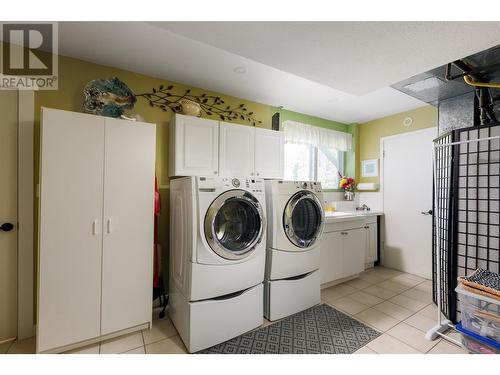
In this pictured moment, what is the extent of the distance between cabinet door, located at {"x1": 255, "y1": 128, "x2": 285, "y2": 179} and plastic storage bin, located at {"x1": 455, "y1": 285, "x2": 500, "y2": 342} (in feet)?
6.37

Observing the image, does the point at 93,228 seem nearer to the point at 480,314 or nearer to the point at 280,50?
the point at 280,50

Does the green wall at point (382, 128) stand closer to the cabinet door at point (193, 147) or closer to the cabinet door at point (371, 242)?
the cabinet door at point (371, 242)

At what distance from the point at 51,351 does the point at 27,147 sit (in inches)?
61.7

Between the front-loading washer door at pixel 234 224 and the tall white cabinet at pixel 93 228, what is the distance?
60cm

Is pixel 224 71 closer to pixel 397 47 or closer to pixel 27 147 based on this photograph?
pixel 397 47

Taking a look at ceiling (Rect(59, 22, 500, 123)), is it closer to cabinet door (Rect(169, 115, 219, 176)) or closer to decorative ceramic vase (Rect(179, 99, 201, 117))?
decorative ceramic vase (Rect(179, 99, 201, 117))

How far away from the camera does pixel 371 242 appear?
3389 mm

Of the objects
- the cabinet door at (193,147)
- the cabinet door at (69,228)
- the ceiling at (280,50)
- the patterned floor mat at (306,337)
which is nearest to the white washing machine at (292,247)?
the patterned floor mat at (306,337)

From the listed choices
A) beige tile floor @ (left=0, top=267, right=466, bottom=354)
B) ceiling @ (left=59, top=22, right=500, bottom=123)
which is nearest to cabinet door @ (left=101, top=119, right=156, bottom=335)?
beige tile floor @ (left=0, top=267, right=466, bottom=354)

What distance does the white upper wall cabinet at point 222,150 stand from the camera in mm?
2236

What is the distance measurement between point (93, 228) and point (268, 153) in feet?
6.31

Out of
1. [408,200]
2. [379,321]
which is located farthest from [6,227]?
[408,200]

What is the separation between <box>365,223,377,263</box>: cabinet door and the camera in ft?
10.9
